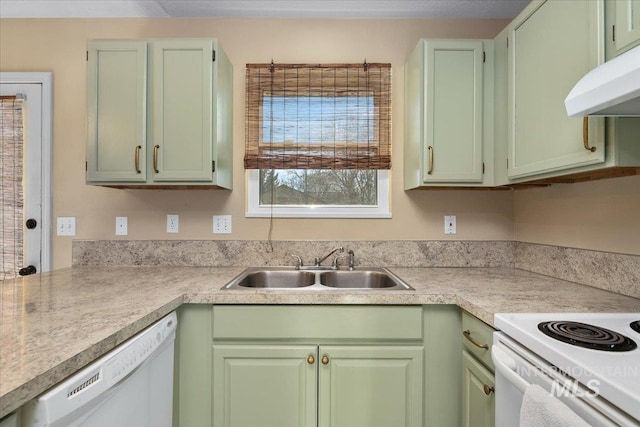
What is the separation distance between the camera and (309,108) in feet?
6.94

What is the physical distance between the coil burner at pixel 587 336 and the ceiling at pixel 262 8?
1934mm

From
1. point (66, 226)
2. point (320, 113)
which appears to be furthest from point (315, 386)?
point (66, 226)

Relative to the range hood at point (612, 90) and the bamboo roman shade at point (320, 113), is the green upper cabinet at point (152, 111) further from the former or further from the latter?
the range hood at point (612, 90)

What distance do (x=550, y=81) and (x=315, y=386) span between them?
165 centimetres


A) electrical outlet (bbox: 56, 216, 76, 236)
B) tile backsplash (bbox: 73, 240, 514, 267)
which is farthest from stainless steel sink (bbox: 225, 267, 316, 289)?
electrical outlet (bbox: 56, 216, 76, 236)

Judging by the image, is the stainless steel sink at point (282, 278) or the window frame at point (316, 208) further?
the window frame at point (316, 208)

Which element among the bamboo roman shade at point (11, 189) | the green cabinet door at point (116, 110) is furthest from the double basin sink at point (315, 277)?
the bamboo roman shade at point (11, 189)

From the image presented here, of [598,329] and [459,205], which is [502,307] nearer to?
[598,329]

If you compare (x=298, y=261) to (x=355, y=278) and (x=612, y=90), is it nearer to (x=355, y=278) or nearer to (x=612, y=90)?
(x=355, y=278)

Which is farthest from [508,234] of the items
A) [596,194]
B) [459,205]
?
[596,194]

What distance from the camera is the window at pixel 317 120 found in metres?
2.10

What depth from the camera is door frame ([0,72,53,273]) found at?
2.09 m

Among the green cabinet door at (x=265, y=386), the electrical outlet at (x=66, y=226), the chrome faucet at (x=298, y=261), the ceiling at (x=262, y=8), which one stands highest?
the ceiling at (x=262, y=8)

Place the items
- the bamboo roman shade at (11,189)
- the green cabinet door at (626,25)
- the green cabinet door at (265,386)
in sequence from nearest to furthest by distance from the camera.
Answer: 1. the green cabinet door at (626,25)
2. the green cabinet door at (265,386)
3. the bamboo roman shade at (11,189)
